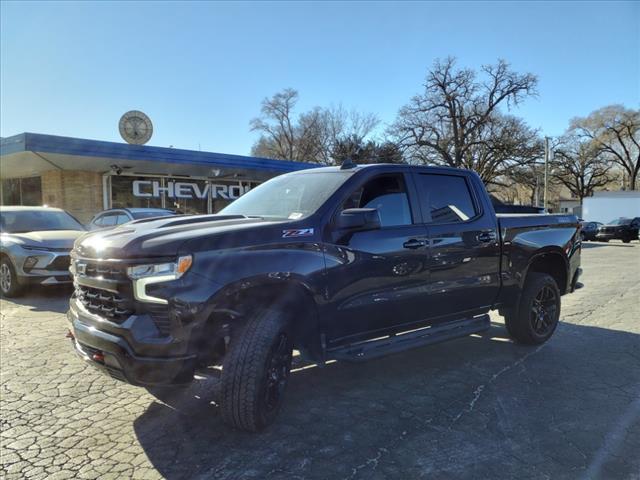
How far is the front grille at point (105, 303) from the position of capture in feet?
10.6

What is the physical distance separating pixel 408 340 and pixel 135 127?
59.9ft

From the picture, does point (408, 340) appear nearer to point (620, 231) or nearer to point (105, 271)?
point (105, 271)

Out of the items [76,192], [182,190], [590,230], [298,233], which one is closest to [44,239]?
[298,233]

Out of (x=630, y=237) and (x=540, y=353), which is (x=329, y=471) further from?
(x=630, y=237)

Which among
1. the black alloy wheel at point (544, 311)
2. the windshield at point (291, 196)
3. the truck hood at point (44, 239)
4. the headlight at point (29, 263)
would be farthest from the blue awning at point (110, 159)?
the black alloy wheel at point (544, 311)

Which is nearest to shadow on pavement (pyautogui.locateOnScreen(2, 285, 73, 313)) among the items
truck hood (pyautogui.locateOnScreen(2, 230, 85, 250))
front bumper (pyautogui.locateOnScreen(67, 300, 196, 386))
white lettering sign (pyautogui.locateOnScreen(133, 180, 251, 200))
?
truck hood (pyautogui.locateOnScreen(2, 230, 85, 250))

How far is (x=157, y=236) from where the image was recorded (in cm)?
328

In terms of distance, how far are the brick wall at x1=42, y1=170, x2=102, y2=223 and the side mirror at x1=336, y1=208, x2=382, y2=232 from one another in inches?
659

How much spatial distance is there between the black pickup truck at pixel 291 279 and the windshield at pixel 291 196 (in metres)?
0.02

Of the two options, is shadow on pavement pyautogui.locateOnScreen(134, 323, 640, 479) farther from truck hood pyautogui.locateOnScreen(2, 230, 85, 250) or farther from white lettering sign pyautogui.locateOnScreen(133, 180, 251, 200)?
white lettering sign pyautogui.locateOnScreen(133, 180, 251, 200)

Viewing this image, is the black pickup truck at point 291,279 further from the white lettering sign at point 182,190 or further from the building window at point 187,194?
the building window at point 187,194

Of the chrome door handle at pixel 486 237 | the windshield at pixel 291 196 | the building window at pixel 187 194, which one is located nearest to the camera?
the windshield at pixel 291 196

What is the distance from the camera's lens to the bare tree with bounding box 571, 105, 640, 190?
5875 cm

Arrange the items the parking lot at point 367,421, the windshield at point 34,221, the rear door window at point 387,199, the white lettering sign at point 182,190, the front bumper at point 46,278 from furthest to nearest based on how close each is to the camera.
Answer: the white lettering sign at point 182,190 < the windshield at point 34,221 < the front bumper at point 46,278 < the rear door window at point 387,199 < the parking lot at point 367,421
